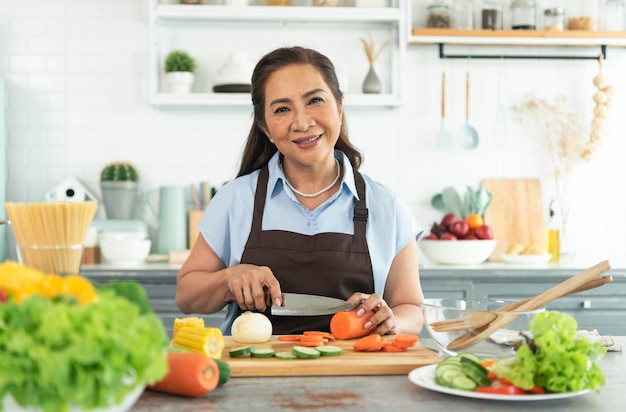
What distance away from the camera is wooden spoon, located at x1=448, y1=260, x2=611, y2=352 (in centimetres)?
167

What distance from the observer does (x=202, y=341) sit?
1710mm

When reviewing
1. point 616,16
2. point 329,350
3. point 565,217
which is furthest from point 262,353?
point 616,16

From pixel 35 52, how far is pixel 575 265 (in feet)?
10.8

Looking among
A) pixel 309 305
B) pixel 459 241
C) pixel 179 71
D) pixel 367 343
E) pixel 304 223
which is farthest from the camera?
pixel 179 71

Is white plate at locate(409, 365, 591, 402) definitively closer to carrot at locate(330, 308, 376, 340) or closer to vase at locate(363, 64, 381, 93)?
carrot at locate(330, 308, 376, 340)

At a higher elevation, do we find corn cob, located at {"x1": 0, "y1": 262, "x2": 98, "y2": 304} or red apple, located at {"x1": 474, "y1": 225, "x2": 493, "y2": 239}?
corn cob, located at {"x1": 0, "y1": 262, "x2": 98, "y2": 304}

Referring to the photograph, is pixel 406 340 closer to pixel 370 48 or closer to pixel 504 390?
pixel 504 390

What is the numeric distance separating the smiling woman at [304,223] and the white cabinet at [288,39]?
1.81 meters

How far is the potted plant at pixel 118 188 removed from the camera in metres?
4.48

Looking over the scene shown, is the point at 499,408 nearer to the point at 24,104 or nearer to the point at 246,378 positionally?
the point at 246,378

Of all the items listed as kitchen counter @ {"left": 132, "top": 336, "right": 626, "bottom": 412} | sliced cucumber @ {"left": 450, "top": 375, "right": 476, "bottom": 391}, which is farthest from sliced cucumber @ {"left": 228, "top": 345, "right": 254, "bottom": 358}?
sliced cucumber @ {"left": 450, "top": 375, "right": 476, "bottom": 391}

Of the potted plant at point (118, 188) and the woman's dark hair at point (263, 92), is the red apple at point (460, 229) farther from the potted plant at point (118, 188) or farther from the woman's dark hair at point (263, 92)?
the potted plant at point (118, 188)

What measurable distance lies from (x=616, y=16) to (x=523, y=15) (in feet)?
1.95

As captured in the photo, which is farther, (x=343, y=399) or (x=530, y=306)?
(x=530, y=306)
